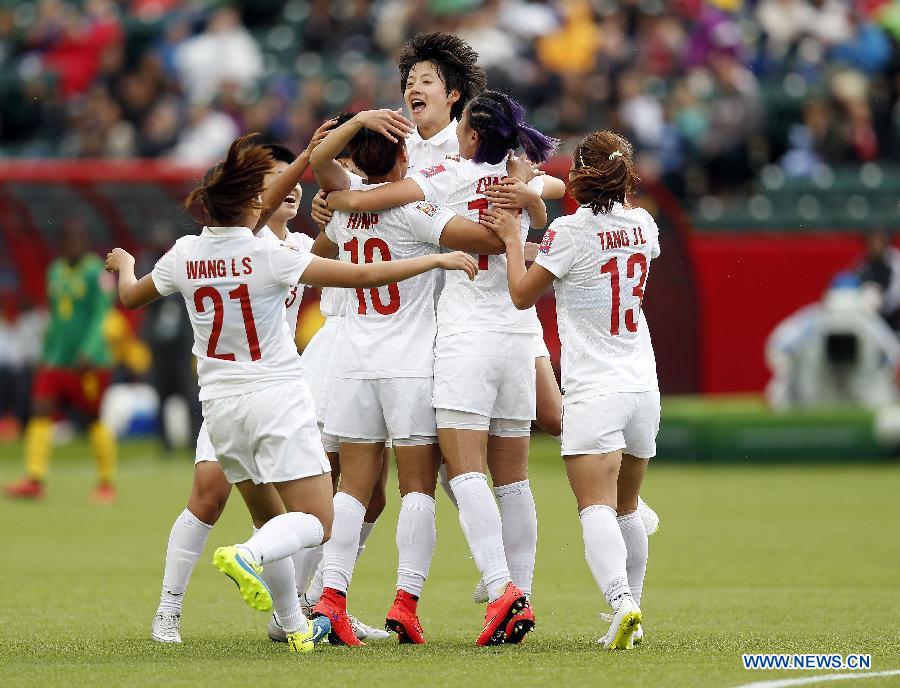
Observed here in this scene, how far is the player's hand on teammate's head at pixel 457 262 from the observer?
6.58m

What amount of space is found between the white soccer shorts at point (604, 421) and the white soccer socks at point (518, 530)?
1.56ft

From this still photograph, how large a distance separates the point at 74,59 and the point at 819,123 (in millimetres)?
10155

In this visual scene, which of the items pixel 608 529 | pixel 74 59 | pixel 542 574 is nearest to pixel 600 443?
pixel 608 529

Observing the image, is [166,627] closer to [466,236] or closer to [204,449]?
[204,449]

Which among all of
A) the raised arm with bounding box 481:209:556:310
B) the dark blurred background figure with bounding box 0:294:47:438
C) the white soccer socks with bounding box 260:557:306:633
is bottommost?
the dark blurred background figure with bounding box 0:294:47:438

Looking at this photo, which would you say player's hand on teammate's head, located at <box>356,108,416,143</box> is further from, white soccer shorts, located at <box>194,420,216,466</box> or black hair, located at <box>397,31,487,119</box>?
white soccer shorts, located at <box>194,420,216,466</box>

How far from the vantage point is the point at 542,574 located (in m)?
10.1

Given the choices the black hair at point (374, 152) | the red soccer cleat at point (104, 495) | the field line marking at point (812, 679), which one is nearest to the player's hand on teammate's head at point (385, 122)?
the black hair at point (374, 152)

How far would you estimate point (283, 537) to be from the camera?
637 cm

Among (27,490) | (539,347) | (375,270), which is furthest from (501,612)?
(27,490)

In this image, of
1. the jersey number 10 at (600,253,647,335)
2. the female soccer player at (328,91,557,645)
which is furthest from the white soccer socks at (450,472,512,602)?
the jersey number 10 at (600,253,647,335)

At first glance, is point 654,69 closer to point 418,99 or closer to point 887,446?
point 887,446

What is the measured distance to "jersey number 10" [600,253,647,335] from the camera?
7.00 m

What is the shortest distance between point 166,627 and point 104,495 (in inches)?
287
